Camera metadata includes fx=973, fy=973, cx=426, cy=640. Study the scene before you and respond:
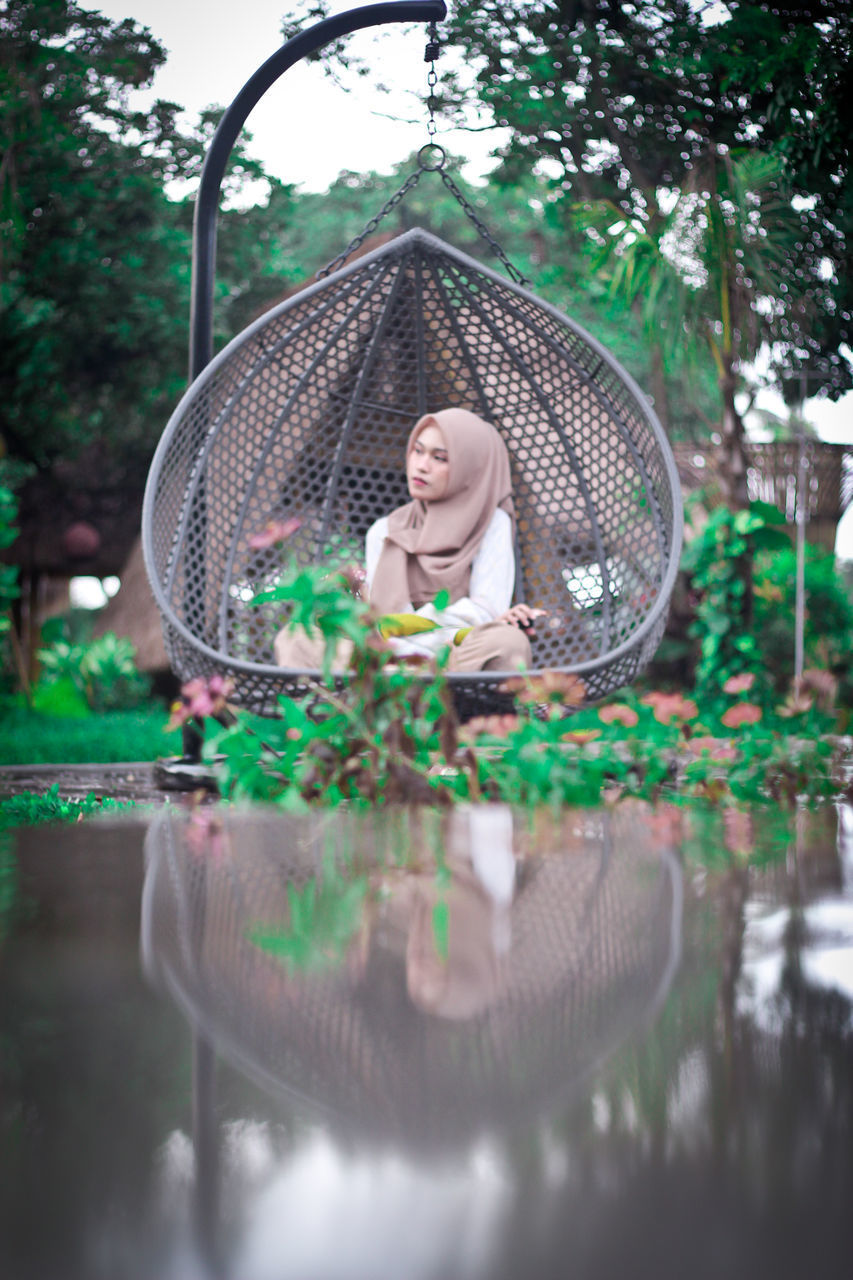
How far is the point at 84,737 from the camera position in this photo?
15.6 ft

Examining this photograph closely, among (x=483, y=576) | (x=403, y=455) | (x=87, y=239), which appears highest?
(x=87, y=239)

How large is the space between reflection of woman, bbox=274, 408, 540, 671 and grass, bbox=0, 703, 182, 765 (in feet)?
3.46

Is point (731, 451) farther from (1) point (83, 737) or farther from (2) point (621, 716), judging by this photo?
(1) point (83, 737)

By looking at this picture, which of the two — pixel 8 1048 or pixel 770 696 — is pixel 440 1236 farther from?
pixel 770 696

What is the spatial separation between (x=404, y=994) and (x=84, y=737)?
4315 millimetres

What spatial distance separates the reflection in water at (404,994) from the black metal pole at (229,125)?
1.99m

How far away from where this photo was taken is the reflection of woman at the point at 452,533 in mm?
3176

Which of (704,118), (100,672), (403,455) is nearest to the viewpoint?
(403,455)

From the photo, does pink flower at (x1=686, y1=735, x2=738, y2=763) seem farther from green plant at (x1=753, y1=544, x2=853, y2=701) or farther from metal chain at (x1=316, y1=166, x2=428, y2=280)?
green plant at (x1=753, y1=544, x2=853, y2=701)

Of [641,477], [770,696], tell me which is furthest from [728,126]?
[641,477]

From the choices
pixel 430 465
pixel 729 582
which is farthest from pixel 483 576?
pixel 729 582

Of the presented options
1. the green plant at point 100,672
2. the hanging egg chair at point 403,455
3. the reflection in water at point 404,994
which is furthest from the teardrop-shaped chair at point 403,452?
the green plant at point 100,672

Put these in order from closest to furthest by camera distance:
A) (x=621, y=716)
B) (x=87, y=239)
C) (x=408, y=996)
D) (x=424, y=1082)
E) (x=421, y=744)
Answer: (x=424, y=1082) < (x=408, y=996) < (x=421, y=744) < (x=621, y=716) < (x=87, y=239)

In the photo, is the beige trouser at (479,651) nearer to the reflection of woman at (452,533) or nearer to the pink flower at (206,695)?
the reflection of woman at (452,533)
